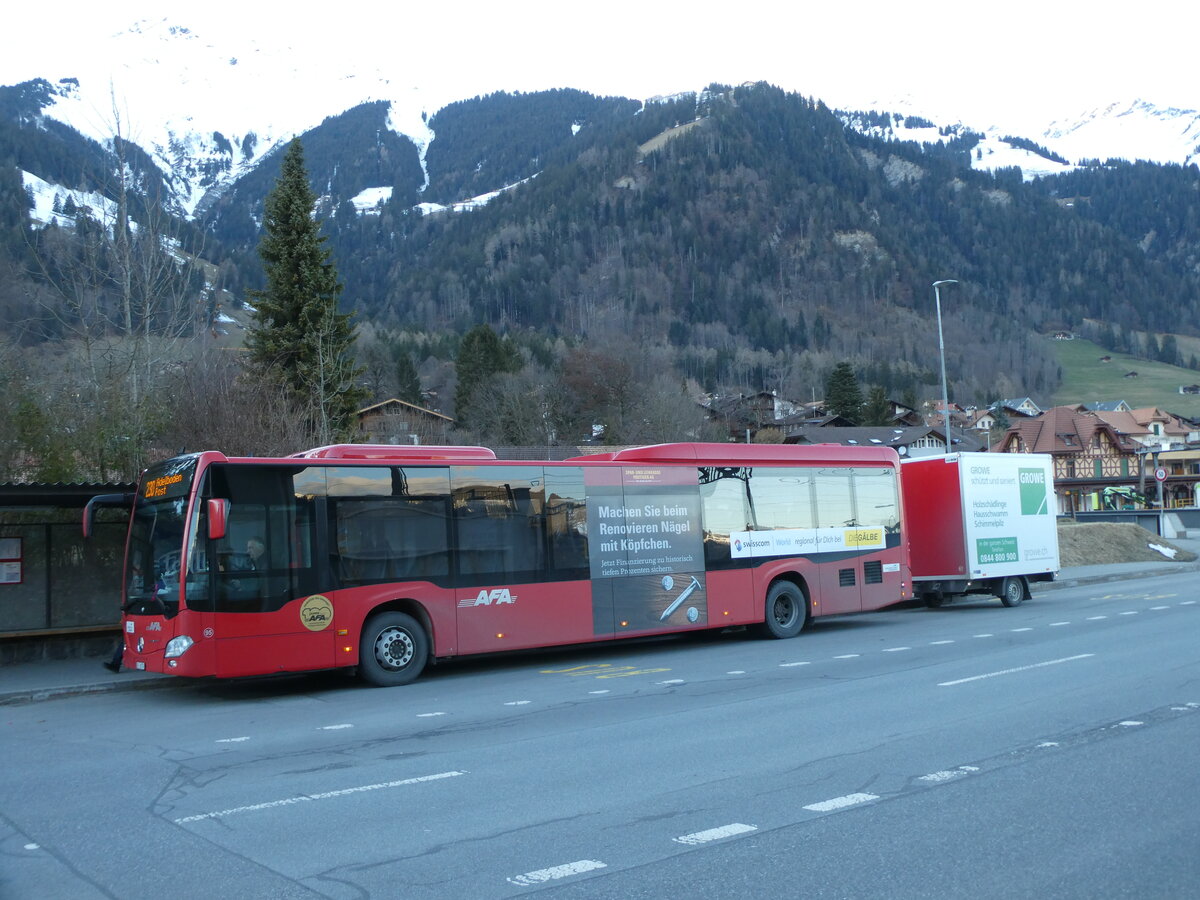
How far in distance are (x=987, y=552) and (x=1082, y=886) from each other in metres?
18.6

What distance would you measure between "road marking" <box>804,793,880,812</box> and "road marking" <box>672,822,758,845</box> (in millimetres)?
641

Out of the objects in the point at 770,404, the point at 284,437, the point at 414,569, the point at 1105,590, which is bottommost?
the point at 1105,590

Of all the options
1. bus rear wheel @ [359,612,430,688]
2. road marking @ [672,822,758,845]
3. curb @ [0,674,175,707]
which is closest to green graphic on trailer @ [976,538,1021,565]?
bus rear wheel @ [359,612,430,688]

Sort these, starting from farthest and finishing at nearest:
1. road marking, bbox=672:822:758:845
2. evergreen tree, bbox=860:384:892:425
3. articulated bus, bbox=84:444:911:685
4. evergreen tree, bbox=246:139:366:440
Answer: evergreen tree, bbox=860:384:892:425 < evergreen tree, bbox=246:139:366:440 < articulated bus, bbox=84:444:911:685 < road marking, bbox=672:822:758:845

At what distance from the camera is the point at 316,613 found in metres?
13.2

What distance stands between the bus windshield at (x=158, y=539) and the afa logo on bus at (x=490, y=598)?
12.4ft

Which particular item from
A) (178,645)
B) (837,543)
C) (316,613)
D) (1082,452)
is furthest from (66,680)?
(1082,452)

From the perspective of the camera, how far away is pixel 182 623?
12.4 meters

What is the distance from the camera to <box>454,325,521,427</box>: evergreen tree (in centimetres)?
7888

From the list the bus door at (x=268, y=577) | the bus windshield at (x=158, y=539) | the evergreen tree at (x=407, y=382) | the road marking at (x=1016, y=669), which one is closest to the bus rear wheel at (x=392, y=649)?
the bus door at (x=268, y=577)

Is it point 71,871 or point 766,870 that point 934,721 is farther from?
point 71,871

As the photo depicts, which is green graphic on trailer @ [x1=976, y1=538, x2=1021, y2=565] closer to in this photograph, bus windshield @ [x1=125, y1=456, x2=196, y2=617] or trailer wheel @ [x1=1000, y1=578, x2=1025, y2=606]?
trailer wheel @ [x1=1000, y1=578, x2=1025, y2=606]

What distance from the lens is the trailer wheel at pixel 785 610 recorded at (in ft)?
59.6

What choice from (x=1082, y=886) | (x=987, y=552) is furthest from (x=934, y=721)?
(x=987, y=552)
